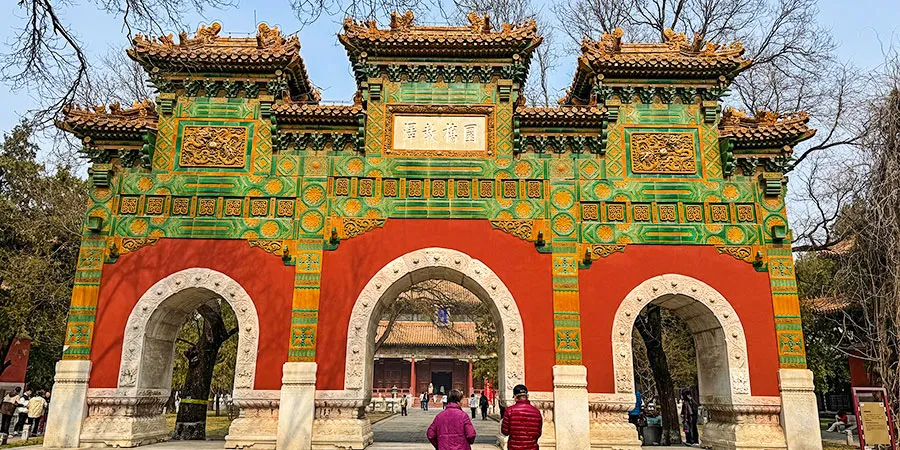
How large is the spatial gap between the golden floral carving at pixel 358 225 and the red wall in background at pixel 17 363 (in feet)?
57.8

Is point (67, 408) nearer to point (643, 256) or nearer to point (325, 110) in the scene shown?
point (325, 110)

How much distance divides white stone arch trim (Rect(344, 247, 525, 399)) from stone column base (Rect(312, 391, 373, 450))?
195 mm

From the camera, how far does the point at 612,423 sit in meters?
10.1

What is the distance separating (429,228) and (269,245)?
9.33 feet

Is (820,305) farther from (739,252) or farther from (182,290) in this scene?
(182,290)

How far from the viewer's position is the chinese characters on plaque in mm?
11305

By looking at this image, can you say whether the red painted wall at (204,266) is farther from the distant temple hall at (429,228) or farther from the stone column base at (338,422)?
the stone column base at (338,422)

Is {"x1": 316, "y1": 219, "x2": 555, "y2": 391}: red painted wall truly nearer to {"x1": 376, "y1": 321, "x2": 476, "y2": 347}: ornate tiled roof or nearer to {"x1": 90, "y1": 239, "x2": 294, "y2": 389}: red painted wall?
{"x1": 90, "y1": 239, "x2": 294, "y2": 389}: red painted wall

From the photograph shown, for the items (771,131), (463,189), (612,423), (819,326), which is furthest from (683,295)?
(819,326)

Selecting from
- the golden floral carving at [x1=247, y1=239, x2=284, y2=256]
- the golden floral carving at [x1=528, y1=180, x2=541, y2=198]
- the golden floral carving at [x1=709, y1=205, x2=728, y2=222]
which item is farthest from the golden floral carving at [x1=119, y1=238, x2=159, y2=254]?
the golden floral carving at [x1=709, y1=205, x2=728, y2=222]

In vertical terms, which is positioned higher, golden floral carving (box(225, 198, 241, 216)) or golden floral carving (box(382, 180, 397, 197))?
golden floral carving (box(382, 180, 397, 197))

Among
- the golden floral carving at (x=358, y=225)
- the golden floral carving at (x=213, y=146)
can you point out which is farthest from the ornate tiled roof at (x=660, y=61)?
the golden floral carving at (x=213, y=146)

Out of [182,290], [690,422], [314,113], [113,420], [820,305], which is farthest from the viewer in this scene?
[820,305]

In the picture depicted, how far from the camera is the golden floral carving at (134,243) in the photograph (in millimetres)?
10758
